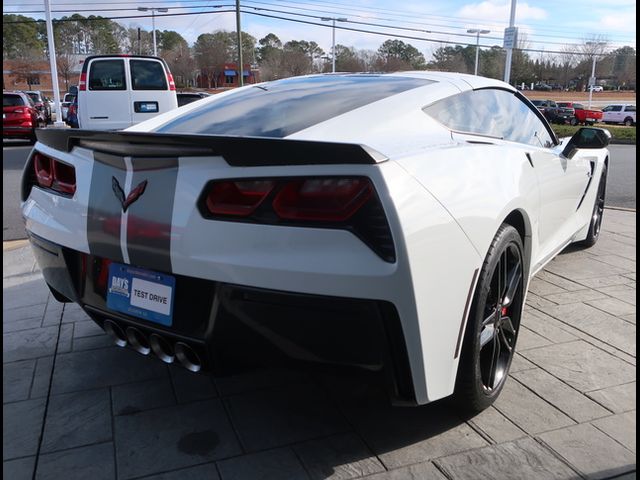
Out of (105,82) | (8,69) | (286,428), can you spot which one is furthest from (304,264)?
(8,69)

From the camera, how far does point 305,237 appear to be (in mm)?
1833

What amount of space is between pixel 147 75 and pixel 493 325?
1093cm

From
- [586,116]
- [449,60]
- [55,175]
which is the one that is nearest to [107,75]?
[55,175]

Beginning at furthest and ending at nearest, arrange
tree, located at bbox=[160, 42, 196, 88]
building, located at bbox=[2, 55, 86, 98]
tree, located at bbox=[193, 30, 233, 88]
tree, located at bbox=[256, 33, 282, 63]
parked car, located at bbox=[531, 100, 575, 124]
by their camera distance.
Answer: tree, located at bbox=[256, 33, 282, 63] → tree, located at bbox=[193, 30, 233, 88] → tree, located at bbox=[160, 42, 196, 88] → building, located at bbox=[2, 55, 86, 98] → parked car, located at bbox=[531, 100, 575, 124]

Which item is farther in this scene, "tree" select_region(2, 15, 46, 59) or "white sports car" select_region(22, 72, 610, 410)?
"tree" select_region(2, 15, 46, 59)

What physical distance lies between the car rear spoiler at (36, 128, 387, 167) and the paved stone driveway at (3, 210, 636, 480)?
85 cm

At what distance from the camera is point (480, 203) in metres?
2.27

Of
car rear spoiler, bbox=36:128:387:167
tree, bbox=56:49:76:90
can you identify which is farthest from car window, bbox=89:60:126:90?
tree, bbox=56:49:76:90

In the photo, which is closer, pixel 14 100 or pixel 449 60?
pixel 14 100

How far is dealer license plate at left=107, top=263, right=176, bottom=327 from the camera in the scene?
2.10m

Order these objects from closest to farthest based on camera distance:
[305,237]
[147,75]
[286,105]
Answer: [305,237] → [286,105] → [147,75]

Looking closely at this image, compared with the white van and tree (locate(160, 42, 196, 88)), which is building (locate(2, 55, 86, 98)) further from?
the white van

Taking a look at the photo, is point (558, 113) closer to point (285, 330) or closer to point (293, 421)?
point (293, 421)

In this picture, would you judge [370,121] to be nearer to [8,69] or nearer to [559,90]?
[8,69]
